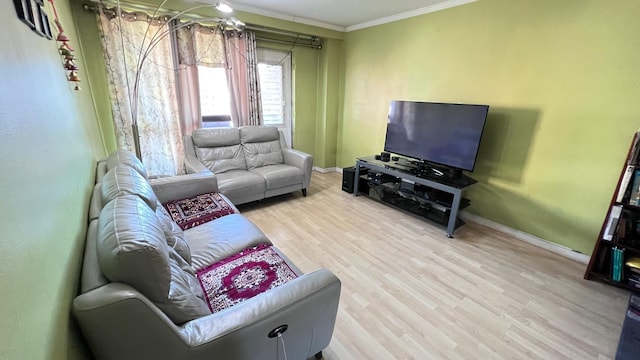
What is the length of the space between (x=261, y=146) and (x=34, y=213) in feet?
9.73

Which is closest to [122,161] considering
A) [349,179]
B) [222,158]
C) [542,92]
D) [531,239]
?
[222,158]

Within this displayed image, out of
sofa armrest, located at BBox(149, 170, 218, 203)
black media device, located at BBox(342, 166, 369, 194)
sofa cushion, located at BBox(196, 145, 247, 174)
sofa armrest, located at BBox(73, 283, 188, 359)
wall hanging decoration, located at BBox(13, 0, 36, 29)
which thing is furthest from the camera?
black media device, located at BBox(342, 166, 369, 194)

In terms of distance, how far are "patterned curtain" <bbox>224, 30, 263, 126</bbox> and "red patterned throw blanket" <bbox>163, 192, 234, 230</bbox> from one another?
1777 mm

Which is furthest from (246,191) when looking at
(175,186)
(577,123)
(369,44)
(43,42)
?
(577,123)

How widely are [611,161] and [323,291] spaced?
2586 millimetres

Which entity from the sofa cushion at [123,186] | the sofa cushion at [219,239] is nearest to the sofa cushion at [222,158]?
the sofa cushion at [219,239]

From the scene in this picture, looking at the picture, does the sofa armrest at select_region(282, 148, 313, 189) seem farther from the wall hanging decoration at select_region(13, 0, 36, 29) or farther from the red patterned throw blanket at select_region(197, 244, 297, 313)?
the wall hanging decoration at select_region(13, 0, 36, 29)

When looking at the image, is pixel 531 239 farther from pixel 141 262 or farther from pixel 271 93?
pixel 271 93

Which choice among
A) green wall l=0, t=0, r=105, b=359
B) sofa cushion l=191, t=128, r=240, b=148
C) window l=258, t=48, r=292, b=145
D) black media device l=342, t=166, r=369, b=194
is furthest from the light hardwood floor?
window l=258, t=48, r=292, b=145

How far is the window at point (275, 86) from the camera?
4035 millimetres

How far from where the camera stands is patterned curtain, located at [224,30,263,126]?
352 centimetres

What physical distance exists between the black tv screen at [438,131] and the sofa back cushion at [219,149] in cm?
197

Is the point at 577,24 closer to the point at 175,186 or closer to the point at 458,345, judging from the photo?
the point at 458,345

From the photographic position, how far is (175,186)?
2232 millimetres
